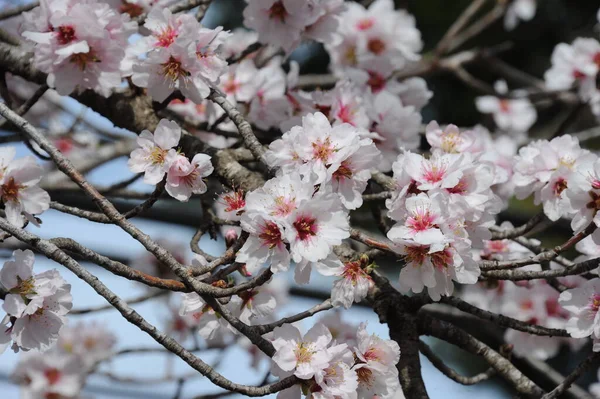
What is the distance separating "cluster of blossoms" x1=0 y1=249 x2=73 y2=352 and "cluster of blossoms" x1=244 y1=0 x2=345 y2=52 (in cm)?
84

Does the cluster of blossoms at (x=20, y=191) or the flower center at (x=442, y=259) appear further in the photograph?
the cluster of blossoms at (x=20, y=191)

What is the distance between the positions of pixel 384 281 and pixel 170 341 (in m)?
0.50

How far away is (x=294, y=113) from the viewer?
200 cm

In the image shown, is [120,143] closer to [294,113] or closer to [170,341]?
[294,113]

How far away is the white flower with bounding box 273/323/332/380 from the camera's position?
1.24m

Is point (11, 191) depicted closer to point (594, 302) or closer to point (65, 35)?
point (65, 35)

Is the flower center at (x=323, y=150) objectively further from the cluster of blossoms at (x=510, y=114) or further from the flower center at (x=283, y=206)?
the cluster of blossoms at (x=510, y=114)

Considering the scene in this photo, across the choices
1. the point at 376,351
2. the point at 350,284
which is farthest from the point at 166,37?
the point at 376,351

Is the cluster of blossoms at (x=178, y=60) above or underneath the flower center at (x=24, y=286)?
above

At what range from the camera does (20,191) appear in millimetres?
1396

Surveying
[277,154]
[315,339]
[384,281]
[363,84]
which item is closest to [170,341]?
[315,339]

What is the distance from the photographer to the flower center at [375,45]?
2.63 metres

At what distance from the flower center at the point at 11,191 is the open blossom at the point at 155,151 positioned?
0.21 metres

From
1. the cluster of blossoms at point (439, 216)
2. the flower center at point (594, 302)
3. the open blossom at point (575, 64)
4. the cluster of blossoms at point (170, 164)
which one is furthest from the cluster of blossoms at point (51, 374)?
the open blossom at point (575, 64)
